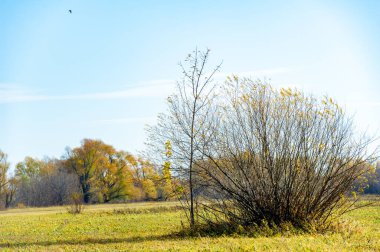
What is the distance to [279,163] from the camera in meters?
17.9

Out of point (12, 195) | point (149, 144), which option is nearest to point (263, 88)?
point (149, 144)

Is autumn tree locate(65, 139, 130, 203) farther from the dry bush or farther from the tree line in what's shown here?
the dry bush

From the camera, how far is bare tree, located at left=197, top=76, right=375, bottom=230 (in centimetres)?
1772

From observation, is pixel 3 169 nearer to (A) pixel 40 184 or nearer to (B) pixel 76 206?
(A) pixel 40 184

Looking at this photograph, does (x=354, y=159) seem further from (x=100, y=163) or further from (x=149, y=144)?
(x=100, y=163)

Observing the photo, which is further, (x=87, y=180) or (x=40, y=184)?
(x=40, y=184)

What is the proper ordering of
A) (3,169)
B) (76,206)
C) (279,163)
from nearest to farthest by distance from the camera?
(279,163) → (76,206) → (3,169)

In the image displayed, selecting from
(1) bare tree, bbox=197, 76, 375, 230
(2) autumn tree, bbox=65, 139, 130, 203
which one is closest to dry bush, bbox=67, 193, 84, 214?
(1) bare tree, bbox=197, 76, 375, 230

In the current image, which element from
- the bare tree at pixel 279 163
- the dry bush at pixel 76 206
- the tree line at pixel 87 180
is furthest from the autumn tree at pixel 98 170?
the bare tree at pixel 279 163

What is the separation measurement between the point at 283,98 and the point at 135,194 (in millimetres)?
61229

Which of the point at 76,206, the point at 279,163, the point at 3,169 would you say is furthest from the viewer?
the point at 3,169

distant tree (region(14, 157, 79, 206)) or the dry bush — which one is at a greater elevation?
distant tree (region(14, 157, 79, 206))

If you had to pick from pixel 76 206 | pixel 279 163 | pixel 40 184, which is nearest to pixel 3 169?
pixel 40 184

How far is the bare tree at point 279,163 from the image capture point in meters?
17.7
